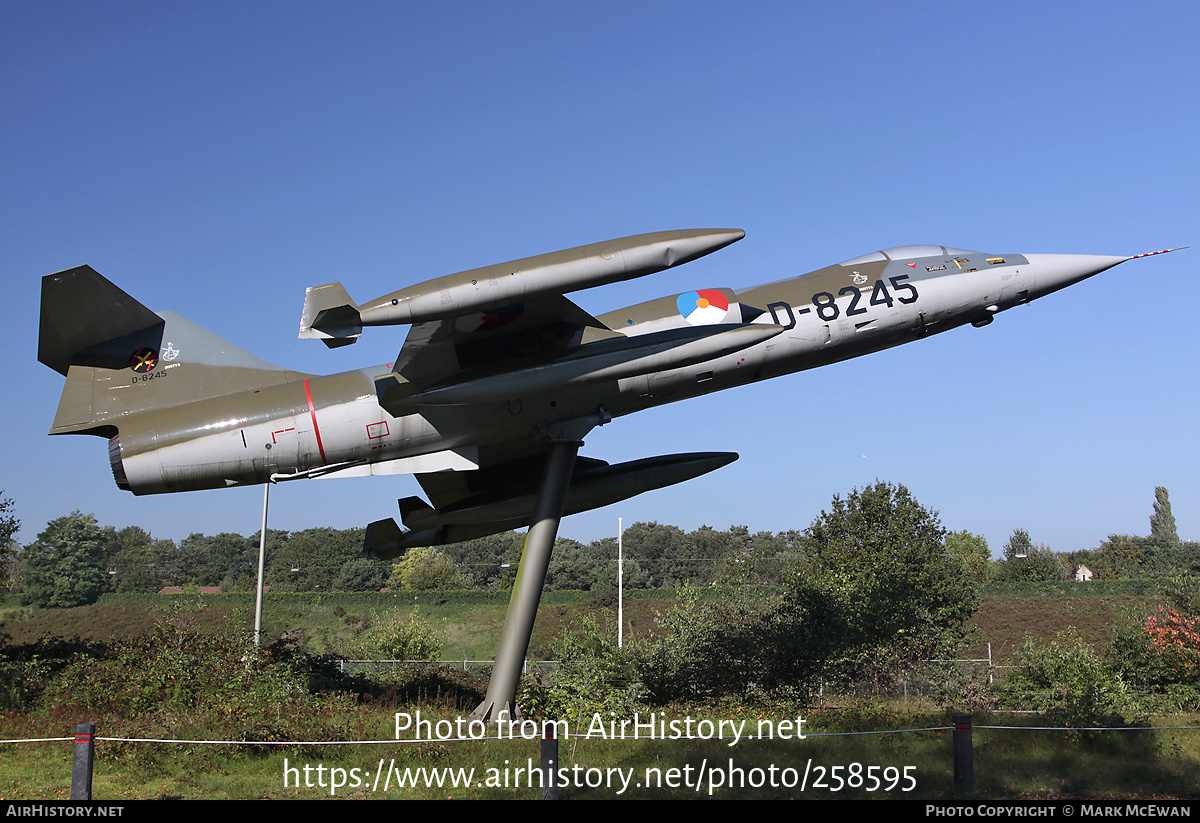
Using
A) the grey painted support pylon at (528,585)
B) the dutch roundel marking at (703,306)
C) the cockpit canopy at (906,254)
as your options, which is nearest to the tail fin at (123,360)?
the grey painted support pylon at (528,585)

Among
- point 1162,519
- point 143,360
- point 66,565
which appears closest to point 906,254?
point 143,360

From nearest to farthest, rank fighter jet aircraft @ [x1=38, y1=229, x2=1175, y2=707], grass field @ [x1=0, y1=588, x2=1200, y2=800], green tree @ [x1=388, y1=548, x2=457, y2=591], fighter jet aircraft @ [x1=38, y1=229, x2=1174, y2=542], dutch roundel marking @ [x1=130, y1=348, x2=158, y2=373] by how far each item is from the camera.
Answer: grass field @ [x1=0, y1=588, x2=1200, y2=800] < fighter jet aircraft @ [x1=38, y1=229, x2=1174, y2=542] < fighter jet aircraft @ [x1=38, y1=229, x2=1175, y2=707] < dutch roundel marking @ [x1=130, y1=348, x2=158, y2=373] < green tree @ [x1=388, y1=548, x2=457, y2=591]

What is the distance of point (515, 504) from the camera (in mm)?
13852

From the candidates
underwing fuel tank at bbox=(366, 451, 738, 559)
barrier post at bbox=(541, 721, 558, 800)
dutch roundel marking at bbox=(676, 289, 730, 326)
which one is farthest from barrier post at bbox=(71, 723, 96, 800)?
dutch roundel marking at bbox=(676, 289, 730, 326)

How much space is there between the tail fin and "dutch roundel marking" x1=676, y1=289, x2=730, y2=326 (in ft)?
20.3

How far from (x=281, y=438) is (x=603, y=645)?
25.6ft

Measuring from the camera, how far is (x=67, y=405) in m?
12.1

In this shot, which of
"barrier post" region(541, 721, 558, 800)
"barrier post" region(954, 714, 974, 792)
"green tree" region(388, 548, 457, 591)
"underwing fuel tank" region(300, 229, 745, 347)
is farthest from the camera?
"green tree" region(388, 548, 457, 591)

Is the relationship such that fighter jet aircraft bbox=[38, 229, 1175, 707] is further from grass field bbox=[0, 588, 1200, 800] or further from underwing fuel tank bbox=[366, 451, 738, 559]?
grass field bbox=[0, 588, 1200, 800]

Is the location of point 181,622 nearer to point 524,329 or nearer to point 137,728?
point 137,728

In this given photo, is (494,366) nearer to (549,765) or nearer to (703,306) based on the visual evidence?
(703,306)

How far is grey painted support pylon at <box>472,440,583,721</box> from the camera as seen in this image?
1207cm

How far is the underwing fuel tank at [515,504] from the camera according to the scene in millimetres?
13922
